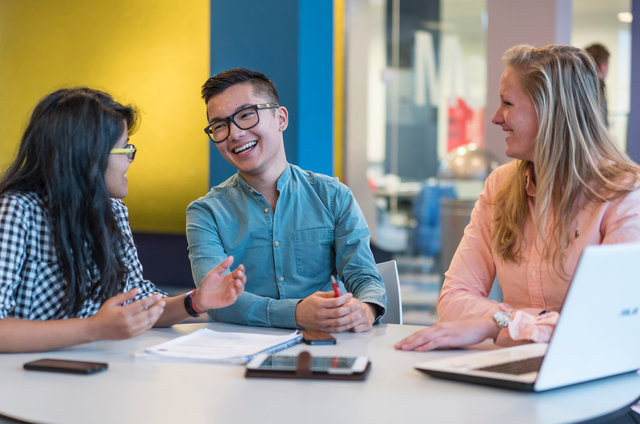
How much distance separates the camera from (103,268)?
2088mm

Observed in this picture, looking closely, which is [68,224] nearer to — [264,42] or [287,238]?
[287,238]

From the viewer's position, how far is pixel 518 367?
161 centimetres

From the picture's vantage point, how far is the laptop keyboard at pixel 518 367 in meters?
1.58

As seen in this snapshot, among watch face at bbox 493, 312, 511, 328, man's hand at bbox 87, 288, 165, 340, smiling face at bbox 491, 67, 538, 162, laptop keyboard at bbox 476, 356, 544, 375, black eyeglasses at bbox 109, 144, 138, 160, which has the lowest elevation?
laptop keyboard at bbox 476, 356, 544, 375

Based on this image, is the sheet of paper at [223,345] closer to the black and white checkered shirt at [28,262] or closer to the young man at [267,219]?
the black and white checkered shirt at [28,262]

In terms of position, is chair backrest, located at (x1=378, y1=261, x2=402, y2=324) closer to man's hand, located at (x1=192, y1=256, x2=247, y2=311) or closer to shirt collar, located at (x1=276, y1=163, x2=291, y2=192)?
shirt collar, located at (x1=276, y1=163, x2=291, y2=192)

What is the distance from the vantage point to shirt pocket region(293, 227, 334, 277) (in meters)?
2.61

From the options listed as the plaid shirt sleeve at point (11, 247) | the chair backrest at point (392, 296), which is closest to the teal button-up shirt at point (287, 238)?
the chair backrest at point (392, 296)

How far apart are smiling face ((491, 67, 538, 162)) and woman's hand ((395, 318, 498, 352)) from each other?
644mm

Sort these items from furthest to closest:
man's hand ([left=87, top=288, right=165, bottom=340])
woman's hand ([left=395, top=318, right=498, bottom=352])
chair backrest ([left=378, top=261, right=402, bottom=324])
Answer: chair backrest ([left=378, top=261, right=402, bottom=324])
woman's hand ([left=395, top=318, right=498, bottom=352])
man's hand ([left=87, top=288, right=165, bottom=340])

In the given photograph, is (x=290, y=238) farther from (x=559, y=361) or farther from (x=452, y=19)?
(x=452, y=19)

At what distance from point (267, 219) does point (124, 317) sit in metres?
0.91

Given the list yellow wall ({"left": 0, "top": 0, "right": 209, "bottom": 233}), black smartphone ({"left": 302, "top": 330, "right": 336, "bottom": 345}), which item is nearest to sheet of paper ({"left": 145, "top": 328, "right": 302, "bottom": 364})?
black smartphone ({"left": 302, "top": 330, "right": 336, "bottom": 345})

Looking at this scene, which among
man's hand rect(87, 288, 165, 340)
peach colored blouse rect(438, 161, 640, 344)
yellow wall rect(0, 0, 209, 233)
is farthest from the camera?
yellow wall rect(0, 0, 209, 233)
